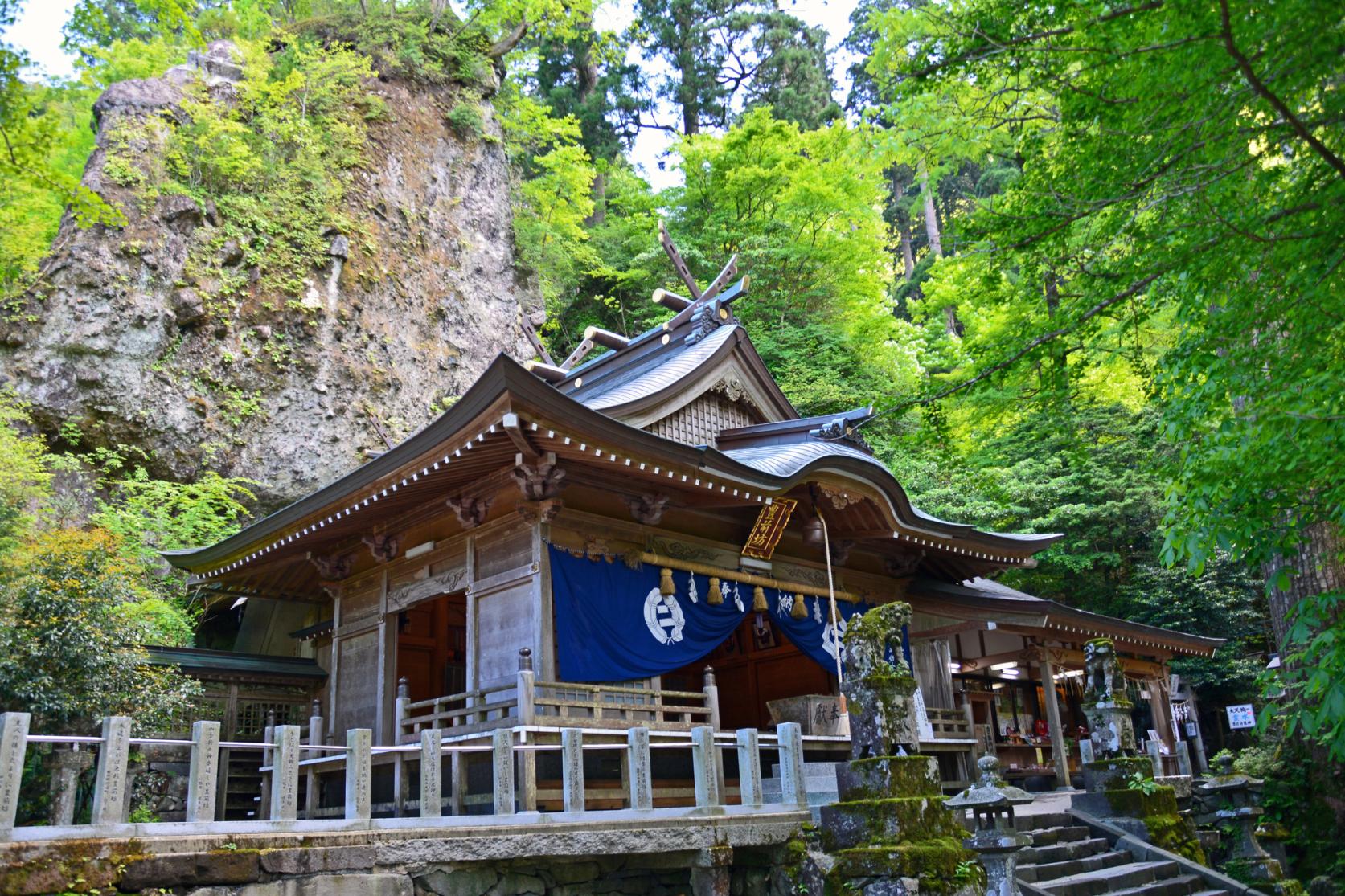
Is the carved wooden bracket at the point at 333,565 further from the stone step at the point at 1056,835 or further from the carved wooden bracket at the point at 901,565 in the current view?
the stone step at the point at 1056,835

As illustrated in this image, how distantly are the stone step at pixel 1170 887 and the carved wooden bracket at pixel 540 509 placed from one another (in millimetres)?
7010

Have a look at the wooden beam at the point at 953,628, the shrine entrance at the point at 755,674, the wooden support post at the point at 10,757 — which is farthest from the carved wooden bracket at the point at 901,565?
the wooden support post at the point at 10,757

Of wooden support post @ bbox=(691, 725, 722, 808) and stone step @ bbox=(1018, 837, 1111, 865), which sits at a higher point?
wooden support post @ bbox=(691, 725, 722, 808)

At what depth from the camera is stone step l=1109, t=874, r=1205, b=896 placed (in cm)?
954

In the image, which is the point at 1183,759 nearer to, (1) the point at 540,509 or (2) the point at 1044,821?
(2) the point at 1044,821

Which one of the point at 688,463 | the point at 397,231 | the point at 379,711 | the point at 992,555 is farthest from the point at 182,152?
the point at 992,555

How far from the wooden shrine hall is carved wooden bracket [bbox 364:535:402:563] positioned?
5 centimetres

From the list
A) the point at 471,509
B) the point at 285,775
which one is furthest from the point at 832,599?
the point at 285,775

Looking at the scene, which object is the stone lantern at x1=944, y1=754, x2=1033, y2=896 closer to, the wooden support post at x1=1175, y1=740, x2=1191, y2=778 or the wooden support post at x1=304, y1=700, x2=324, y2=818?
the wooden support post at x1=304, y1=700, x2=324, y2=818

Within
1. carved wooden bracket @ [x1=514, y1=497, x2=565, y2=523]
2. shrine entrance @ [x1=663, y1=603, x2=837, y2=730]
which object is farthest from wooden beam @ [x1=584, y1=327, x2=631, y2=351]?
carved wooden bracket @ [x1=514, y1=497, x2=565, y2=523]

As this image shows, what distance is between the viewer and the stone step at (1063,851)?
32.4 feet

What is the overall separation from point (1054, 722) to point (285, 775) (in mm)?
13912

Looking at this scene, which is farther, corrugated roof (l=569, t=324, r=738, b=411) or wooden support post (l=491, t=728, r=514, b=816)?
corrugated roof (l=569, t=324, r=738, b=411)

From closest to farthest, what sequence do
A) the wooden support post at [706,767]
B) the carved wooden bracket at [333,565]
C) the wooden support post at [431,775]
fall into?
1. the wooden support post at [431,775]
2. the wooden support post at [706,767]
3. the carved wooden bracket at [333,565]
